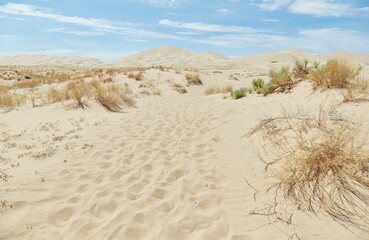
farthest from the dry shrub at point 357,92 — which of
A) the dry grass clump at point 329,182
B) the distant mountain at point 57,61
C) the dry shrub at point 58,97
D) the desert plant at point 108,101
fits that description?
the distant mountain at point 57,61

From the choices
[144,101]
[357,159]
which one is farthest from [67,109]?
[357,159]

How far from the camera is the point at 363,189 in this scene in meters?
3.28

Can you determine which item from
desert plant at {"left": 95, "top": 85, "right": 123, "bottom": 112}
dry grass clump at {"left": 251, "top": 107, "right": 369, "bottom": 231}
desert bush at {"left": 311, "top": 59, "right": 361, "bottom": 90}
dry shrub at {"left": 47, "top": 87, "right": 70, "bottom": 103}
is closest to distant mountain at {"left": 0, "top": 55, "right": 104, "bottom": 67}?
dry shrub at {"left": 47, "top": 87, "right": 70, "bottom": 103}

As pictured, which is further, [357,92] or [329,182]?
[357,92]

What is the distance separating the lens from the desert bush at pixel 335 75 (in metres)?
8.04

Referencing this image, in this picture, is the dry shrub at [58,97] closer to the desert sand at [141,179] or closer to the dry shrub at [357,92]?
the desert sand at [141,179]

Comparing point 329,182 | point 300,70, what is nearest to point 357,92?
point 329,182

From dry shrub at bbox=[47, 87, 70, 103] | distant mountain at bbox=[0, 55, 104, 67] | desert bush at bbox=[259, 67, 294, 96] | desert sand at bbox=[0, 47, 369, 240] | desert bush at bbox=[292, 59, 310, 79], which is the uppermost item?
desert bush at bbox=[292, 59, 310, 79]

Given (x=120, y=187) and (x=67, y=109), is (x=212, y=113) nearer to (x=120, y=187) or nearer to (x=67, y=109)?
(x=67, y=109)

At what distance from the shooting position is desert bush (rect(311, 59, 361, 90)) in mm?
8039

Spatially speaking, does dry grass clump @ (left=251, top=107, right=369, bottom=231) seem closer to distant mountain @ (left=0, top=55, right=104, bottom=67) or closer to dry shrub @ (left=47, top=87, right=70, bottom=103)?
dry shrub @ (left=47, top=87, right=70, bottom=103)

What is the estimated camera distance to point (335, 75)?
8.05m

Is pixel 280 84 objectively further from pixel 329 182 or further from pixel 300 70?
pixel 329 182

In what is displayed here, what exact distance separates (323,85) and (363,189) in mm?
5687
